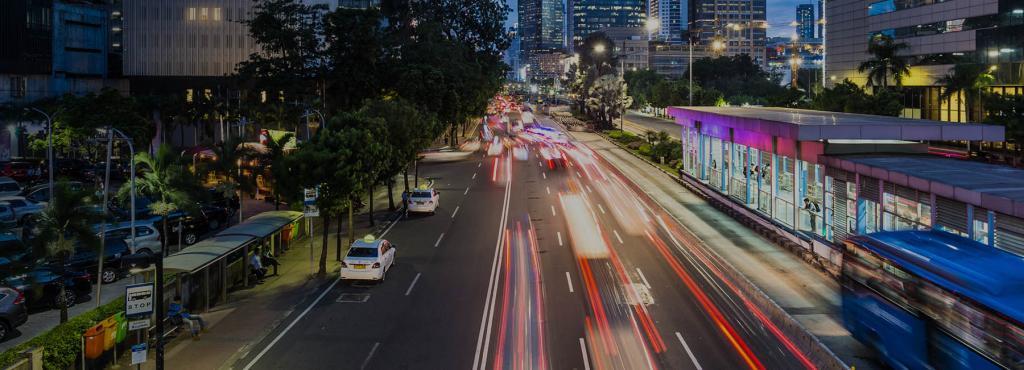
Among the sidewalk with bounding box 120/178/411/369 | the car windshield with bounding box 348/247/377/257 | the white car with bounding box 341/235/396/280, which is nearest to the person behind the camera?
the sidewalk with bounding box 120/178/411/369

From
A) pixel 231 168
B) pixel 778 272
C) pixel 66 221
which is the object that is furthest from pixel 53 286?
pixel 778 272

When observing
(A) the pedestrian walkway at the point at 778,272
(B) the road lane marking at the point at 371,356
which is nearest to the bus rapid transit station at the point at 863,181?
(A) the pedestrian walkway at the point at 778,272

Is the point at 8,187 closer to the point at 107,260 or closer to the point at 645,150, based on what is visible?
the point at 107,260

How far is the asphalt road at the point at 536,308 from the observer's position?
19.4 m

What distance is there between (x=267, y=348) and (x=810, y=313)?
16287mm

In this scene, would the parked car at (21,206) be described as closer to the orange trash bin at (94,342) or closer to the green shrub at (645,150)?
the orange trash bin at (94,342)

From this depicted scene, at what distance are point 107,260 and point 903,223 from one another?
29607 mm

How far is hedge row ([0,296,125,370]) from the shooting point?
16322 mm

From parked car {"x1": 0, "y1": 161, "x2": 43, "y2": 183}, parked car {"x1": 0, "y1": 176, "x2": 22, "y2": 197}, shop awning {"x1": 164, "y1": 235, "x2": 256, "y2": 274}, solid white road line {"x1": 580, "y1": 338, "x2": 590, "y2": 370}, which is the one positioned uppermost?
parked car {"x1": 0, "y1": 161, "x2": 43, "y2": 183}

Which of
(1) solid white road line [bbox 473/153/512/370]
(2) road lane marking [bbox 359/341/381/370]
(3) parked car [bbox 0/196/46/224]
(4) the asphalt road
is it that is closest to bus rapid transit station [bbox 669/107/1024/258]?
(4) the asphalt road

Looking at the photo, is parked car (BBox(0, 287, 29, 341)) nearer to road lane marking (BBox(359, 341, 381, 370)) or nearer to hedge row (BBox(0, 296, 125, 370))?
hedge row (BBox(0, 296, 125, 370))

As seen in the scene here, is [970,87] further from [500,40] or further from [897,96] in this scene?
[500,40]

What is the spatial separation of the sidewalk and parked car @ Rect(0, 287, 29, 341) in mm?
4891

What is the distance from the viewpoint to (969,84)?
64.8 metres
